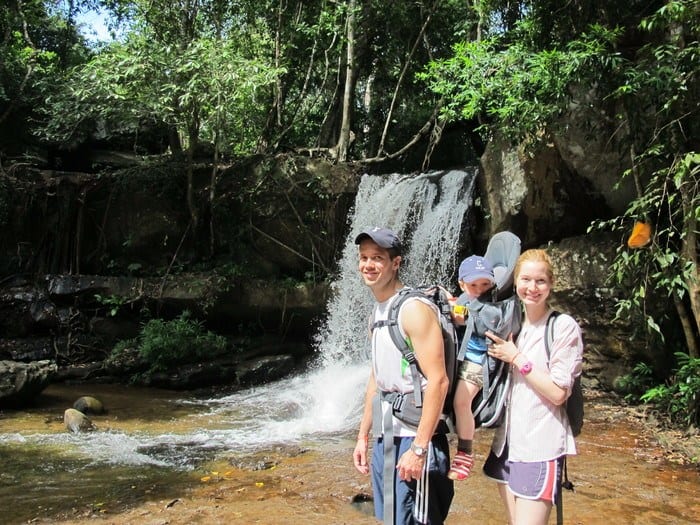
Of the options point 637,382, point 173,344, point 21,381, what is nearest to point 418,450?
point 637,382

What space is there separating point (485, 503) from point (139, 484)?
8.61ft

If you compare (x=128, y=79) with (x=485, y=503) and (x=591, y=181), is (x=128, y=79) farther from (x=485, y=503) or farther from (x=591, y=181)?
(x=485, y=503)

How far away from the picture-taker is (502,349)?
2.17 meters

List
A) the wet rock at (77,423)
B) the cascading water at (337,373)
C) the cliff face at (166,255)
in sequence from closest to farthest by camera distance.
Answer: the cascading water at (337,373) → the wet rock at (77,423) → the cliff face at (166,255)

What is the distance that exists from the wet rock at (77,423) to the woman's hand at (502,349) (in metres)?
5.59

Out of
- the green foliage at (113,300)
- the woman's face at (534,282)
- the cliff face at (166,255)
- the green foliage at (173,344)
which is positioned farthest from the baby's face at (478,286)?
the green foliage at (113,300)

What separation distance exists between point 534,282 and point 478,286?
0.22m

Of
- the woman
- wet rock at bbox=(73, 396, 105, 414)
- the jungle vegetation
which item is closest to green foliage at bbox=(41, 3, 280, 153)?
the jungle vegetation

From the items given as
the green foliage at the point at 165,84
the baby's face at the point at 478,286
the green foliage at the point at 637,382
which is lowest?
the green foliage at the point at 637,382

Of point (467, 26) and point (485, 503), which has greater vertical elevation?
point (467, 26)

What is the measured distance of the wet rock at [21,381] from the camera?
7.31 meters

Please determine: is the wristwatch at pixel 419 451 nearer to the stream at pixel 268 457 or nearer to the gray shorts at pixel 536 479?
the gray shorts at pixel 536 479

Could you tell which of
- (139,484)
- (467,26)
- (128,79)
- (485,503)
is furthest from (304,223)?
(485,503)

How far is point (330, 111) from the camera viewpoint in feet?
44.0
